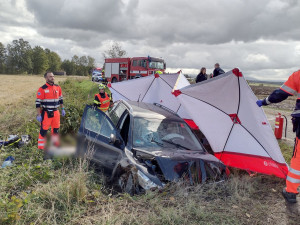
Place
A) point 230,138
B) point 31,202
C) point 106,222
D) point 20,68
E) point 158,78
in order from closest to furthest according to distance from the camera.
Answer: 1. point 106,222
2. point 31,202
3. point 230,138
4. point 158,78
5. point 20,68

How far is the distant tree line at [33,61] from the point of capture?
74812 millimetres

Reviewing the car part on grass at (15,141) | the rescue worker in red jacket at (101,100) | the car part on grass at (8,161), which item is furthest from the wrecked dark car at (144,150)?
the rescue worker in red jacket at (101,100)

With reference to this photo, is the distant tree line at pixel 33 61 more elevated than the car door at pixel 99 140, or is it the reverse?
the distant tree line at pixel 33 61

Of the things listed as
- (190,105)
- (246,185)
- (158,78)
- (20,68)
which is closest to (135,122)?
(190,105)

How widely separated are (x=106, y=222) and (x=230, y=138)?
3.10 m

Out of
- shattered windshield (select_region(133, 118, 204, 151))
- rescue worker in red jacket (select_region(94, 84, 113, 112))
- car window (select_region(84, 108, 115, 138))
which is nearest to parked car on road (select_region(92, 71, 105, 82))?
rescue worker in red jacket (select_region(94, 84, 113, 112))

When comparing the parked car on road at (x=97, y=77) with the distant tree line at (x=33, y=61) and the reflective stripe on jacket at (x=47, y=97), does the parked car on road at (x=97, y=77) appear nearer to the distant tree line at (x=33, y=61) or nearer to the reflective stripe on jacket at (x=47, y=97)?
the reflective stripe on jacket at (x=47, y=97)

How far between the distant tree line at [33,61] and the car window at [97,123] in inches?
2708

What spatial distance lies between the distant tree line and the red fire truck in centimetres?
4862

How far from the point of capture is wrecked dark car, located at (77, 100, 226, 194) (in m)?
3.26

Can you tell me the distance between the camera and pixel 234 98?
4.68 meters

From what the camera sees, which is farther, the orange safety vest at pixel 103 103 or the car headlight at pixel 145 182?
the orange safety vest at pixel 103 103

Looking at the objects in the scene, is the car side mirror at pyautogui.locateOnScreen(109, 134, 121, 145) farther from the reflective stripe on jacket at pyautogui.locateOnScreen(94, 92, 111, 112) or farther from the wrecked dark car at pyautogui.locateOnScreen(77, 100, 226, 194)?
the reflective stripe on jacket at pyautogui.locateOnScreen(94, 92, 111, 112)

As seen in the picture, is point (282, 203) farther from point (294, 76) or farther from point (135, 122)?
point (135, 122)
